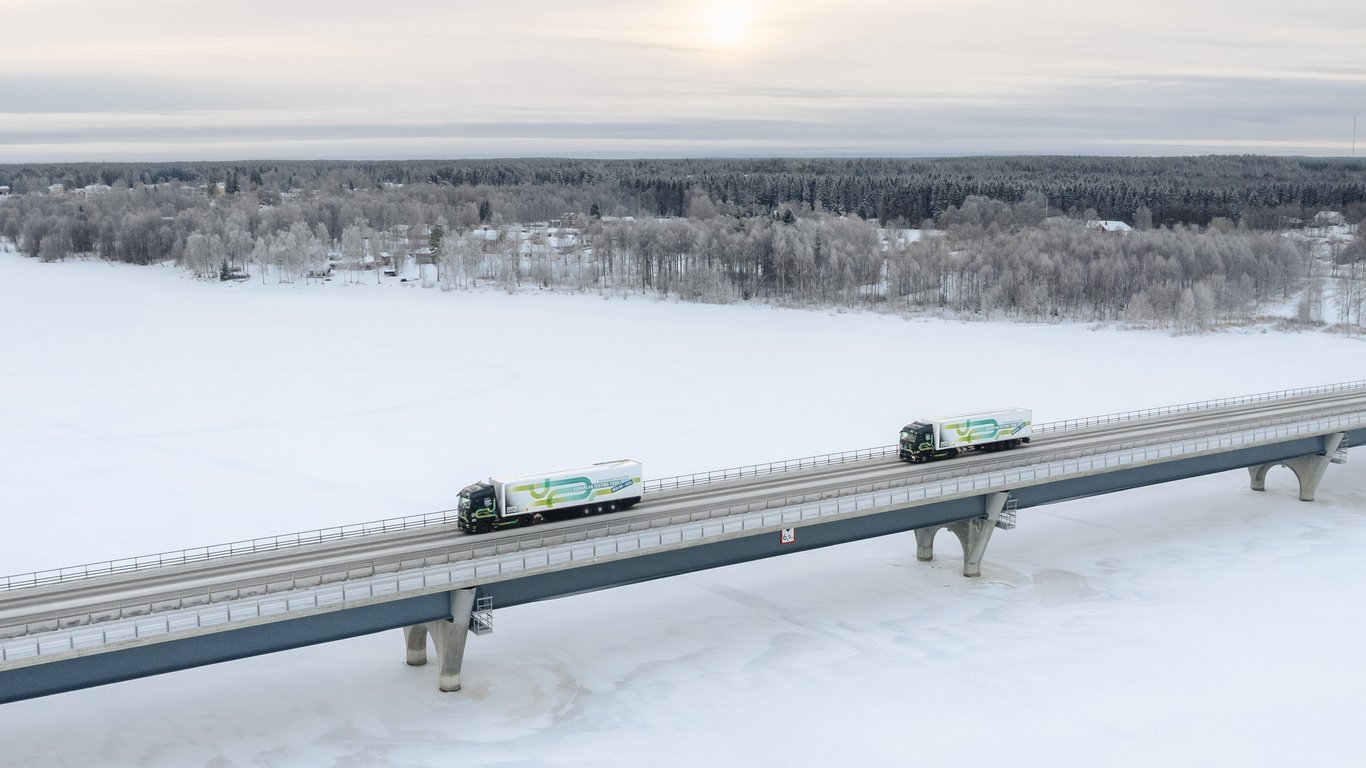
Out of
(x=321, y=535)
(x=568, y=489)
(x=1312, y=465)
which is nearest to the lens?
(x=321, y=535)

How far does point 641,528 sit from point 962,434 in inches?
697

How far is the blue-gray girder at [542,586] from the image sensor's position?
101ft

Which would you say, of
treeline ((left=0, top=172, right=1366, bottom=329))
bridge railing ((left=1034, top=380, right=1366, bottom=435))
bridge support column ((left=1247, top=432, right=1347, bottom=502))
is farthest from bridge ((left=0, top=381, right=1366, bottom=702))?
treeline ((left=0, top=172, right=1366, bottom=329))

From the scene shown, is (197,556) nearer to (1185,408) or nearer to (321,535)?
(321,535)

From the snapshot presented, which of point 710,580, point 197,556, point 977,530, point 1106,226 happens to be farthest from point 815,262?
point 197,556

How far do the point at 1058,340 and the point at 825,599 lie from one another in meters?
74.2

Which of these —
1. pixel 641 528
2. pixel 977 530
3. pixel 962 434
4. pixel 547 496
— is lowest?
pixel 977 530

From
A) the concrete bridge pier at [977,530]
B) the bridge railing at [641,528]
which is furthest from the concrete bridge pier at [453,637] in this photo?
the concrete bridge pier at [977,530]

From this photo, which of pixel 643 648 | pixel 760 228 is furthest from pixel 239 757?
pixel 760 228

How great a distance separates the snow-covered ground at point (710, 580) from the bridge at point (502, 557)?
3.35 metres

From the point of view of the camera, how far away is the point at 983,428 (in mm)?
52281

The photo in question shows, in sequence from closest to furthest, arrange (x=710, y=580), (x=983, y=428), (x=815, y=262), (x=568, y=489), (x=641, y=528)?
(x=641, y=528) → (x=568, y=489) → (x=710, y=580) → (x=983, y=428) → (x=815, y=262)

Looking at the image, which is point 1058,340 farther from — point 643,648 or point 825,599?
point 643,648

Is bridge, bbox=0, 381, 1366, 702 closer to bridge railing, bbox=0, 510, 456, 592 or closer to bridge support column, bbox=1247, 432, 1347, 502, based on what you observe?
bridge railing, bbox=0, 510, 456, 592
